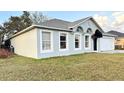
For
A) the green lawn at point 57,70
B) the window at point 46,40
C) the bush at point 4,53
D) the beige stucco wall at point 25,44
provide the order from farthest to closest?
the window at point 46,40, the beige stucco wall at point 25,44, the bush at point 4,53, the green lawn at point 57,70

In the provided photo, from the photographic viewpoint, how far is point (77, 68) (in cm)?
462

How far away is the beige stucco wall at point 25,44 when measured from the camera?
179 inches

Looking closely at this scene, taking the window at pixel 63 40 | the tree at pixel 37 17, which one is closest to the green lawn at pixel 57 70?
the tree at pixel 37 17

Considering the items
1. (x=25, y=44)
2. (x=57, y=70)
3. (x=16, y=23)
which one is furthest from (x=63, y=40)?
(x=16, y=23)

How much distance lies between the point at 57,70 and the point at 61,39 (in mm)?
2697

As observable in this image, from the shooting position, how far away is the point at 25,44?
480 cm

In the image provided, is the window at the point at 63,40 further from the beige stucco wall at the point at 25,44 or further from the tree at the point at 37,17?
the tree at the point at 37,17

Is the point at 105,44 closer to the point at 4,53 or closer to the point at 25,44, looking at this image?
the point at 25,44

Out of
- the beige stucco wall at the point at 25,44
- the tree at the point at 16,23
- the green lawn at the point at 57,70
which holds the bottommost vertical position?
the green lawn at the point at 57,70

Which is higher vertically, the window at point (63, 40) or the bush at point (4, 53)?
the window at point (63, 40)

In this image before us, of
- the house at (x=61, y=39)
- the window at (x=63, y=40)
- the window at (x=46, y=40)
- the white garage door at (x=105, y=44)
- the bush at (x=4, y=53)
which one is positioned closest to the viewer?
the bush at (x=4, y=53)
